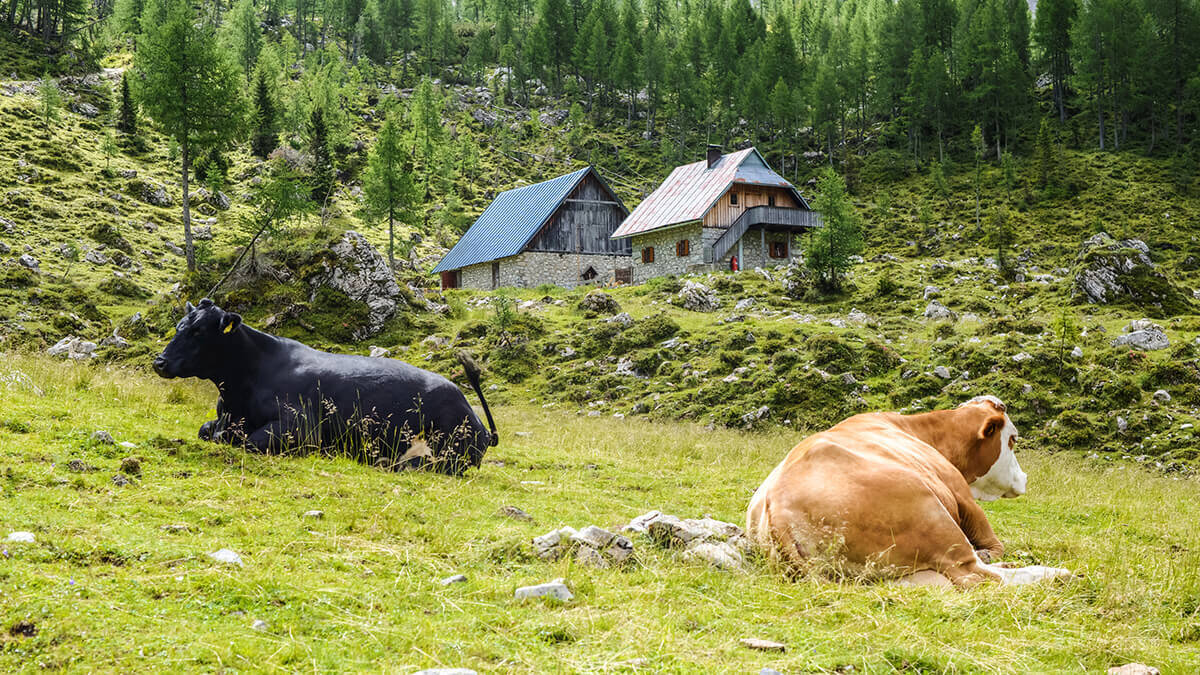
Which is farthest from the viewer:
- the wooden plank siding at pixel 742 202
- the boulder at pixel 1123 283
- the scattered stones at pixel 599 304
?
the wooden plank siding at pixel 742 202

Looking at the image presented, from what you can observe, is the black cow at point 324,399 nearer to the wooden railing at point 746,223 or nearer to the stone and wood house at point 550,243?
the wooden railing at point 746,223

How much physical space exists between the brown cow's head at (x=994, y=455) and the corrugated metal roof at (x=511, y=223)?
155 ft

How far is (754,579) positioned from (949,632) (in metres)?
1.42

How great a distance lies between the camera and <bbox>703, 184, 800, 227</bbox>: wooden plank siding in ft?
175

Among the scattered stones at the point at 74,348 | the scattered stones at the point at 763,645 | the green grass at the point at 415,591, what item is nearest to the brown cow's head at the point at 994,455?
the green grass at the point at 415,591

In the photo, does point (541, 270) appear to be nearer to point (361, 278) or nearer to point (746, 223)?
point (746, 223)

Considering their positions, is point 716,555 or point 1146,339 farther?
point 1146,339

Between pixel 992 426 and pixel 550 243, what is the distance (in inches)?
1944

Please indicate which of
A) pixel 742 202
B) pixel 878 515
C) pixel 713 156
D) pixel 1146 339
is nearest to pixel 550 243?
pixel 742 202

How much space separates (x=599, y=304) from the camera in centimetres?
3512

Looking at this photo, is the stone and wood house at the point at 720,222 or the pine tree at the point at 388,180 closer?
the stone and wood house at the point at 720,222

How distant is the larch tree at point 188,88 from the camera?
37.0 m

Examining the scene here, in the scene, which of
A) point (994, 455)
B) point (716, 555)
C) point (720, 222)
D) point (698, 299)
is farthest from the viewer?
point (720, 222)

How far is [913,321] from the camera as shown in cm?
2962
